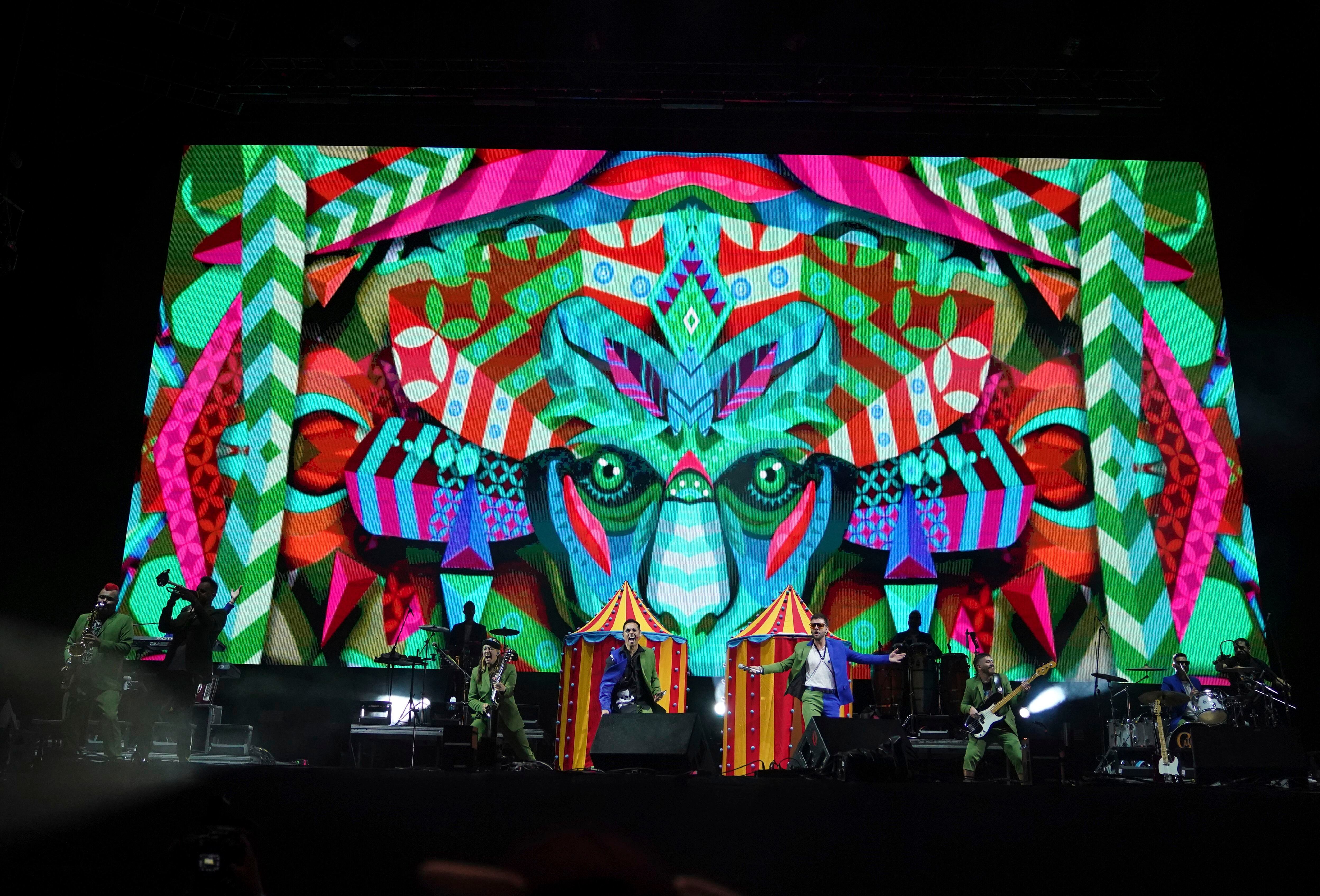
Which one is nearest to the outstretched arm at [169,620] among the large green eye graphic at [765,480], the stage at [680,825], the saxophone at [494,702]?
the saxophone at [494,702]

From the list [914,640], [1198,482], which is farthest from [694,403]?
[1198,482]

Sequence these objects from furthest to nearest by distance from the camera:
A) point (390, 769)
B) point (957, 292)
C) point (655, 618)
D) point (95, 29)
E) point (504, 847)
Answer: point (957, 292)
point (655, 618)
point (95, 29)
point (390, 769)
point (504, 847)

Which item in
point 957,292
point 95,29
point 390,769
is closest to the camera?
point 390,769

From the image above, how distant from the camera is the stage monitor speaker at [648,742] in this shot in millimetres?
5887

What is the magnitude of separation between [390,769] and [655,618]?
4.38m

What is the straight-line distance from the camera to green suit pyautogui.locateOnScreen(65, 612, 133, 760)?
279 inches

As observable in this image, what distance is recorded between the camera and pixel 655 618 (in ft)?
28.6

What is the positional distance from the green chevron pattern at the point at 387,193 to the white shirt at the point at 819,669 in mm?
5179

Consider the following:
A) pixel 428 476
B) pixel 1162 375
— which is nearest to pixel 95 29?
pixel 428 476

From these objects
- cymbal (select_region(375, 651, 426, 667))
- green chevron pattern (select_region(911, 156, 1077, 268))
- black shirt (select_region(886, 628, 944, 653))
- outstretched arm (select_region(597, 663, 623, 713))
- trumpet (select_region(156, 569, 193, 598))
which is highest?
green chevron pattern (select_region(911, 156, 1077, 268))

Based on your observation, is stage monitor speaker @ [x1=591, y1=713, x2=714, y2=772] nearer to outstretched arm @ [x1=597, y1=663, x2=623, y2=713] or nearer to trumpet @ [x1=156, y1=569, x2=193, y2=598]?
outstretched arm @ [x1=597, y1=663, x2=623, y2=713]

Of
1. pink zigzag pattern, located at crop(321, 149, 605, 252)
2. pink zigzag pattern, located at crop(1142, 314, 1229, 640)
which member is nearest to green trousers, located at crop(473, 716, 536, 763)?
pink zigzag pattern, located at crop(321, 149, 605, 252)

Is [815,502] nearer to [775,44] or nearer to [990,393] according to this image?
[990,393]

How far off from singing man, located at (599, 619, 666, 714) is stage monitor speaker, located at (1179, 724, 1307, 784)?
3371 millimetres
